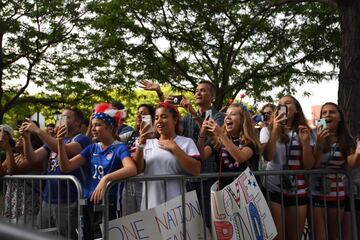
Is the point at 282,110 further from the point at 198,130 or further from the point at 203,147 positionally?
the point at 198,130

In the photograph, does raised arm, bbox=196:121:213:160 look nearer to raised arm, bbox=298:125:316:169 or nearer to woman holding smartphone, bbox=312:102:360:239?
raised arm, bbox=298:125:316:169

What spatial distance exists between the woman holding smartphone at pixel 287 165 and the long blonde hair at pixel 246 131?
7.9 inches

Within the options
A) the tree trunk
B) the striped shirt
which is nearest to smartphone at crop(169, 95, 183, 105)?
the striped shirt

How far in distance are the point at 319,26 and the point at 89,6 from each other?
7.47 meters

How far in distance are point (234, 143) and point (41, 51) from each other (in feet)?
45.0

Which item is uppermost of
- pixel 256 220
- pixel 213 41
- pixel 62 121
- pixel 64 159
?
pixel 213 41

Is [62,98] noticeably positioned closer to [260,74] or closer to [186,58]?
[186,58]

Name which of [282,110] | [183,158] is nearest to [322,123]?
[282,110]

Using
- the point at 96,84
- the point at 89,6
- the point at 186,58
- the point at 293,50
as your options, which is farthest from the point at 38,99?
the point at 293,50

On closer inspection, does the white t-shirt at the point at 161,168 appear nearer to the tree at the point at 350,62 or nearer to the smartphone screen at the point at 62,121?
the smartphone screen at the point at 62,121

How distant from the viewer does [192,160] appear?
4.66 metres

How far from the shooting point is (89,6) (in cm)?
1720

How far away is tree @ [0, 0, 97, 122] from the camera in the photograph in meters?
16.6

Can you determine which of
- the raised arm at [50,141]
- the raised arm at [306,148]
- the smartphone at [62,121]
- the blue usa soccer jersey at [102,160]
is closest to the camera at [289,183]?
the raised arm at [306,148]
